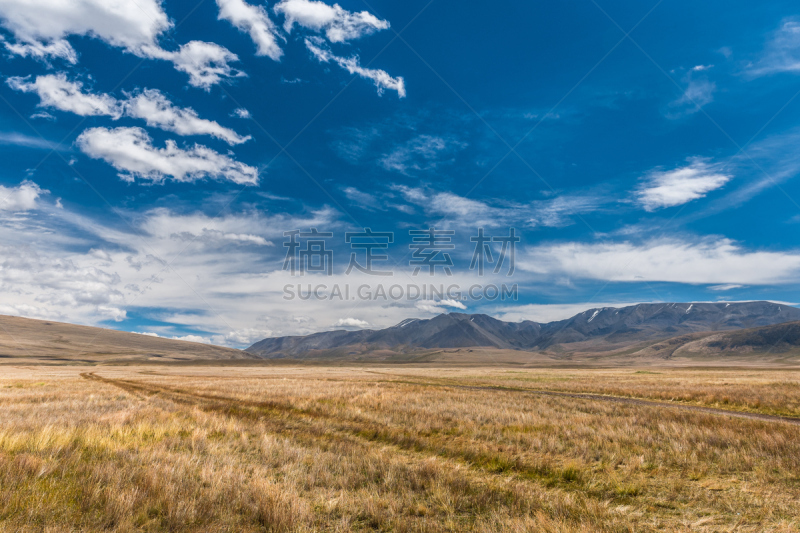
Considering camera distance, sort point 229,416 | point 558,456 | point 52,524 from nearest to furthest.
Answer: point 52,524
point 558,456
point 229,416

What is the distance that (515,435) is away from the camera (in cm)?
1201

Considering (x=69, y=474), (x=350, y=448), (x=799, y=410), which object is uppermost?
(x=69, y=474)

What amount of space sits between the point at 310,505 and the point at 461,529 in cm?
252

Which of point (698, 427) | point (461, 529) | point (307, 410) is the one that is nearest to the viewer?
point (461, 529)

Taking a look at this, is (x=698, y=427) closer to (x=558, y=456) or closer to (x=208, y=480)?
(x=558, y=456)

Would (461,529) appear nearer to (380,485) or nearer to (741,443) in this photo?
(380,485)

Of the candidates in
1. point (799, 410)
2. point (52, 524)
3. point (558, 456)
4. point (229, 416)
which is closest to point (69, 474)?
point (52, 524)

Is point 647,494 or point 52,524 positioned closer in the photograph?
point 52,524

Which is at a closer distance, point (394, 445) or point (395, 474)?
point (395, 474)

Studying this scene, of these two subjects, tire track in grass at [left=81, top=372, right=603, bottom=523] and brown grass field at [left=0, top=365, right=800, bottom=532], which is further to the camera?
tire track in grass at [left=81, top=372, right=603, bottom=523]

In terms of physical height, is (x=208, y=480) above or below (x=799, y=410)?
above

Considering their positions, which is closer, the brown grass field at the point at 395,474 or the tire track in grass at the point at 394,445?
the brown grass field at the point at 395,474

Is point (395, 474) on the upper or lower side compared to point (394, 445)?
upper

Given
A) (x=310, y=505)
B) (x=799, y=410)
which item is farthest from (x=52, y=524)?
(x=799, y=410)
